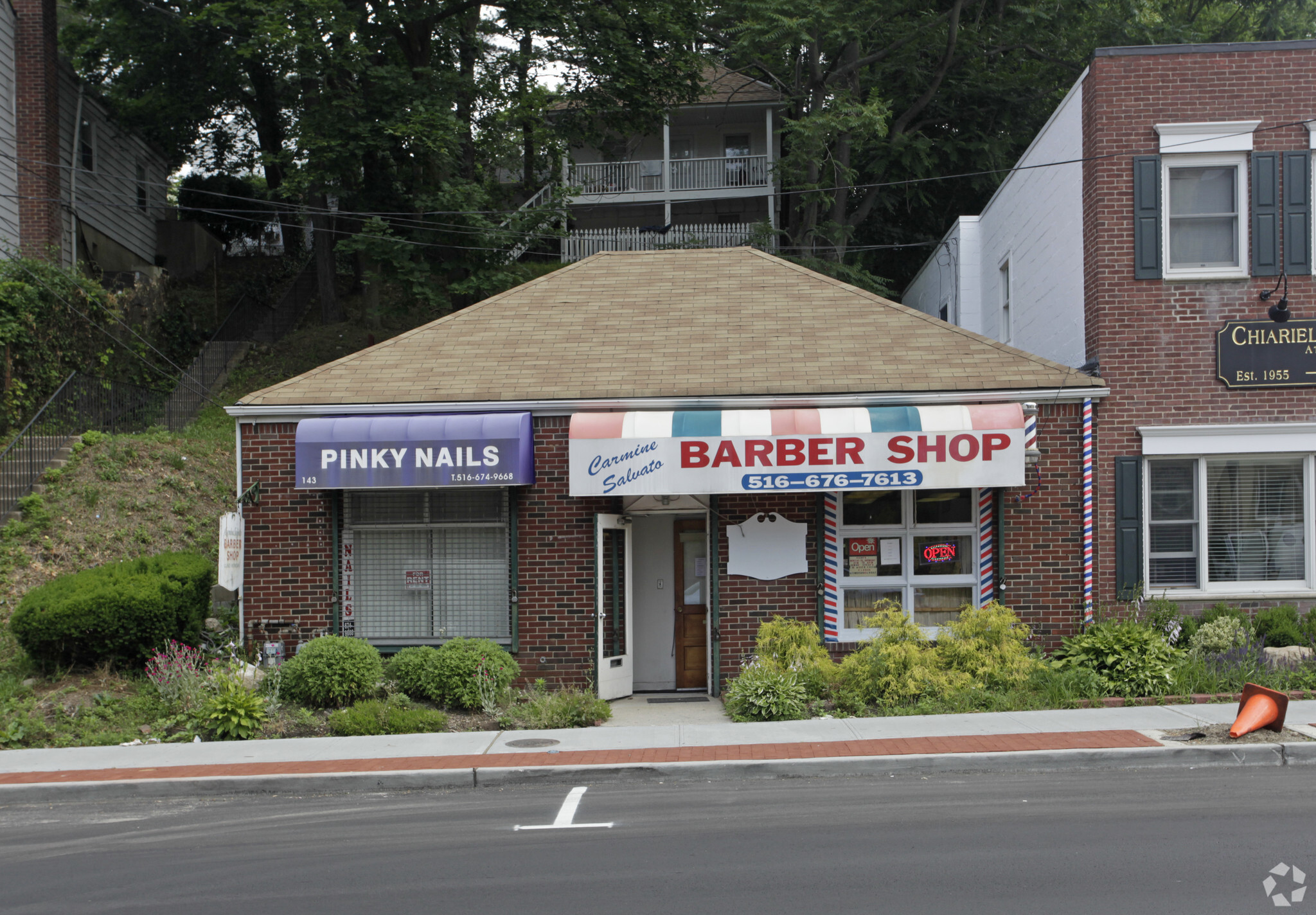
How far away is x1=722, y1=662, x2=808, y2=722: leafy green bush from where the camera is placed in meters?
11.3

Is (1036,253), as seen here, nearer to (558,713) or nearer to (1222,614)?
(1222,614)

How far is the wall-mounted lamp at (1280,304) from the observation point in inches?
495

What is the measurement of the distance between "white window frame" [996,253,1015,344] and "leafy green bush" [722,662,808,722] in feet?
28.7

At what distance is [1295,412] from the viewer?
12773 millimetres

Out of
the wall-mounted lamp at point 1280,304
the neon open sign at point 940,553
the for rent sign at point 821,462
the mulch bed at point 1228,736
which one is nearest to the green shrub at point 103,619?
the for rent sign at point 821,462

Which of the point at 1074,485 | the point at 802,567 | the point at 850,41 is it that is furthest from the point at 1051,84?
the point at 802,567

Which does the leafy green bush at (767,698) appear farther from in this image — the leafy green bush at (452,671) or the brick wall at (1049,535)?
the brick wall at (1049,535)

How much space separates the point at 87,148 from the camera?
2789cm

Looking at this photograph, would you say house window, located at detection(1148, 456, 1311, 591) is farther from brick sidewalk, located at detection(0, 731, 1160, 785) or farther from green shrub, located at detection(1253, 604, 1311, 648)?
brick sidewalk, located at detection(0, 731, 1160, 785)

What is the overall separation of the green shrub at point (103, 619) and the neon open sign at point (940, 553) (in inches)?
360

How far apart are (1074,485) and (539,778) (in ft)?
24.7

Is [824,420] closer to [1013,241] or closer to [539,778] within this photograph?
[539,778]

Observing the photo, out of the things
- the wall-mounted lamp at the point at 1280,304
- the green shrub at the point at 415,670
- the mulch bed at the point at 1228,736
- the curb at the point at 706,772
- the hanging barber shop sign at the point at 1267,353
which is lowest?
the curb at the point at 706,772

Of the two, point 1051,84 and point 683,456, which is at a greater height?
point 1051,84
